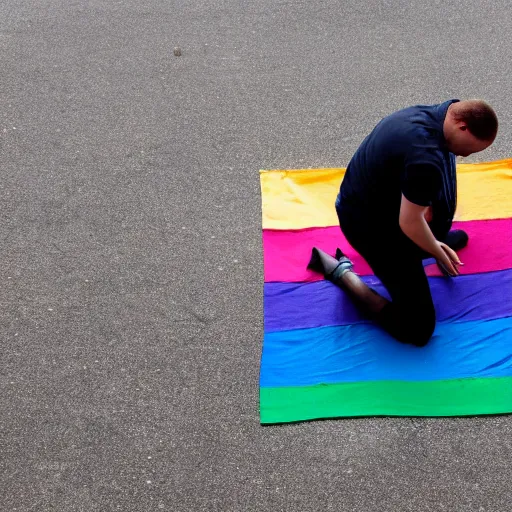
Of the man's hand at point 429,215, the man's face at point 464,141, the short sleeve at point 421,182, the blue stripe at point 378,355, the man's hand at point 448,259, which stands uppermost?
the man's face at point 464,141

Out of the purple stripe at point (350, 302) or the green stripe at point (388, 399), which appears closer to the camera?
the green stripe at point (388, 399)

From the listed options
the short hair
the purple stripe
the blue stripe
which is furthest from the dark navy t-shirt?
the blue stripe

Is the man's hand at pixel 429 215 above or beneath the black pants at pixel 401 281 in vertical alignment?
above

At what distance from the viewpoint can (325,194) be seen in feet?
17.6

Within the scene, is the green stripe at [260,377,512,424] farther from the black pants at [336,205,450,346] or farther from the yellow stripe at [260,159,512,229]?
the yellow stripe at [260,159,512,229]

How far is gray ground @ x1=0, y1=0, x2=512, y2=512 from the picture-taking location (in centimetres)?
361

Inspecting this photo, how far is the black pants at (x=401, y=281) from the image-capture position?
4.23m

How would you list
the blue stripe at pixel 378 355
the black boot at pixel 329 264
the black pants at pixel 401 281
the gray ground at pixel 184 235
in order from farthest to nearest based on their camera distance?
the black boot at pixel 329 264, the black pants at pixel 401 281, the blue stripe at pixel 378 355, the gray ground at pixel 184 235

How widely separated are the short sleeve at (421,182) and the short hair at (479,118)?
0.27 meters

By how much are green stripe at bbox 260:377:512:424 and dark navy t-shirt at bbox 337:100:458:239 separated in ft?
2.98

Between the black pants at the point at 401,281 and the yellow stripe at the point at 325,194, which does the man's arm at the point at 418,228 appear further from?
the yellow stripe at the point at 325,194

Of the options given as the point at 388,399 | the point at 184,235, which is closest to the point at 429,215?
the point at 388,399

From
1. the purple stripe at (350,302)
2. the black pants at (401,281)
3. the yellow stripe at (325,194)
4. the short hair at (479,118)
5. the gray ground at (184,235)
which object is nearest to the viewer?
the gray ground at (184,235)

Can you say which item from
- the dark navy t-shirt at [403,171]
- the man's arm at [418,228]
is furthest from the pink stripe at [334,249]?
the man's arm at [418,228]
